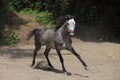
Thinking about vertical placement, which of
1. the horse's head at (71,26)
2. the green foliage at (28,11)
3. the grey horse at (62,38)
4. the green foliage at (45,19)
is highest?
the horse's head at (71,26)

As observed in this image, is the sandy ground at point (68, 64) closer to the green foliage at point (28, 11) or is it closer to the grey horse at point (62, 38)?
the grey horse at point (62, 38)

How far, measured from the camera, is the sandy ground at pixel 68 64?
1112cm

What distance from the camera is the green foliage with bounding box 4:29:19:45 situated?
1852 centimetres

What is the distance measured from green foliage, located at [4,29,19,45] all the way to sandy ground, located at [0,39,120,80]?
1.88ft

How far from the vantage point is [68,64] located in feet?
44.5

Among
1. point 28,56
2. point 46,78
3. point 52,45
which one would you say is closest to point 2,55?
point 28,56

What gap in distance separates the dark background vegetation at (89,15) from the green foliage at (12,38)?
91cm

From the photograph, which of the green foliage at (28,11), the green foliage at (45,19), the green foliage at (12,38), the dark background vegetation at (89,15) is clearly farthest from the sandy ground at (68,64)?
the green foliage at (28,11)

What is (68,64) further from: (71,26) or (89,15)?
(89,15)

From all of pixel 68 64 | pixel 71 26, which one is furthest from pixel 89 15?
pixel 71 26

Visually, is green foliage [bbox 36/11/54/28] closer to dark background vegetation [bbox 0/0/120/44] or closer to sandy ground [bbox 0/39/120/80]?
dark background vegetation [bbox 0/0/120/44]

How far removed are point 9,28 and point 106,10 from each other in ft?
19.1

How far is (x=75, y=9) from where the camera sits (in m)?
21.6

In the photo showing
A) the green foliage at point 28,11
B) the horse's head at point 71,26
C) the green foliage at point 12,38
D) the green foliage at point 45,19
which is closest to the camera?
the horse's head at point 71,26
